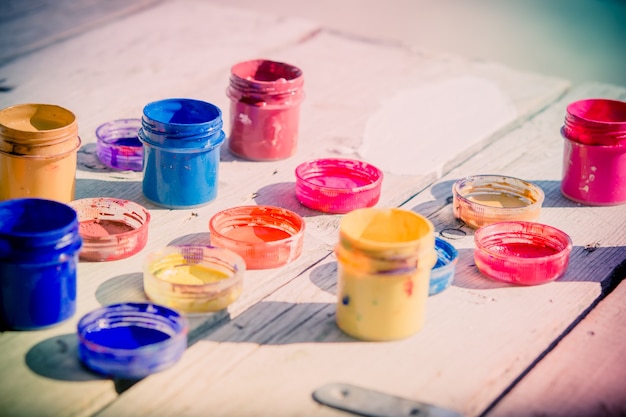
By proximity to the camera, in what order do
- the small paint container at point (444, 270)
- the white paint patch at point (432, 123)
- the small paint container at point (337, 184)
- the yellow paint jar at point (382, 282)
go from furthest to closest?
the white paint patch at point (432, 123) < the small paint container at point (337, 184) < the small paint container at point (444, 270) < the yellow paint jar at point (382, 282)

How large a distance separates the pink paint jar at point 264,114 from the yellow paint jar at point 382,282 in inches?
31.5

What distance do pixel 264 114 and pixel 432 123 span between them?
641 mm

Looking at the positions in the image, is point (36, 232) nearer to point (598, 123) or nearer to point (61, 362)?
point (61, 362)

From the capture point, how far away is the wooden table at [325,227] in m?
1.85

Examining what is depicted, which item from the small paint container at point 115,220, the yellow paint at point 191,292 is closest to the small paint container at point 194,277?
the yellow paint at point 191,292

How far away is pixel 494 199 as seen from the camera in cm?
268

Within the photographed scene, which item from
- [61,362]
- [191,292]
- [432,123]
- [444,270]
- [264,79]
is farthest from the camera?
[432,123]

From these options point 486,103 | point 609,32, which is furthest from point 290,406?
point 609,32

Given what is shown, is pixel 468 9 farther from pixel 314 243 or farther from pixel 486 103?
pixel 314 243

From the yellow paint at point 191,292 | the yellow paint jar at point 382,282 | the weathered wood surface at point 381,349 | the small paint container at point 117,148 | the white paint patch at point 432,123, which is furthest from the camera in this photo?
the white paint patch at point 432,123

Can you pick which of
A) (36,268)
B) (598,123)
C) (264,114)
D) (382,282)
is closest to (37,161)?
(36,268)

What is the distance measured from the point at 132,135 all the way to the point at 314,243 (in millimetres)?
794

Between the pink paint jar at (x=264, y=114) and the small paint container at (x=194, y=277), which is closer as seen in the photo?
the small paint container at (x=194, y=277)

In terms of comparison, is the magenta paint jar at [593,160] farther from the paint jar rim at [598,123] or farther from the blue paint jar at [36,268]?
the blue paint jar at [36,268]
